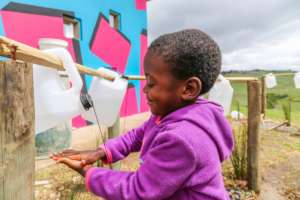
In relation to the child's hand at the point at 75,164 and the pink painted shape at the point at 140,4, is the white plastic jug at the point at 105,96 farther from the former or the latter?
the pink painted shape at the point at 140,4

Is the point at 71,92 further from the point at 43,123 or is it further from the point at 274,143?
the point at 274,143

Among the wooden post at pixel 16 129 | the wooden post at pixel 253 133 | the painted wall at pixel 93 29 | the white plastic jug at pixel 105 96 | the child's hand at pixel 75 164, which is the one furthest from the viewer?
the painted wall at pixel 93 29

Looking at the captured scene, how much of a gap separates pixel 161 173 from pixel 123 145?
0.53 meters

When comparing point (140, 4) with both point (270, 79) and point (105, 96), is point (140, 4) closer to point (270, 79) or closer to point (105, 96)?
point (270, 79)

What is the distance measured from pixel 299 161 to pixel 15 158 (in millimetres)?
5124

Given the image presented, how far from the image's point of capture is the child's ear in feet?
3.46

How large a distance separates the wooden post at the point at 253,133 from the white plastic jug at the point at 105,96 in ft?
6.27

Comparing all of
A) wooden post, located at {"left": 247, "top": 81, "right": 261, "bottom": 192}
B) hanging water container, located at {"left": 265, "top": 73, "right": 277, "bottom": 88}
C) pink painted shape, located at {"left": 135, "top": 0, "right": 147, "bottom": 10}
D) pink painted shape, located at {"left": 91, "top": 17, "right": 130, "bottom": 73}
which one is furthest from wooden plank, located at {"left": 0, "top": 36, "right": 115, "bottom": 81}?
pink painted shape, located at {"left": 135, "top": 0, "right": 147, "bottom": 10}

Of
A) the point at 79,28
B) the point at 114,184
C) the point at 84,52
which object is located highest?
the point at 79,28

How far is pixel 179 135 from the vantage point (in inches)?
38.0

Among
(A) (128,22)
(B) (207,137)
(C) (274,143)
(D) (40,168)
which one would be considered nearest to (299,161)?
(C) (274,143)

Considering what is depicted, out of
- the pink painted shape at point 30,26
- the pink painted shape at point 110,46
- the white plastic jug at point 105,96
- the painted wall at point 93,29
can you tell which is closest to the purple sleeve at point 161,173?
the white plastic jug at point 105,96

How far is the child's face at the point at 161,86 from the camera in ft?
3.43

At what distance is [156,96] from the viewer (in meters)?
1.09
